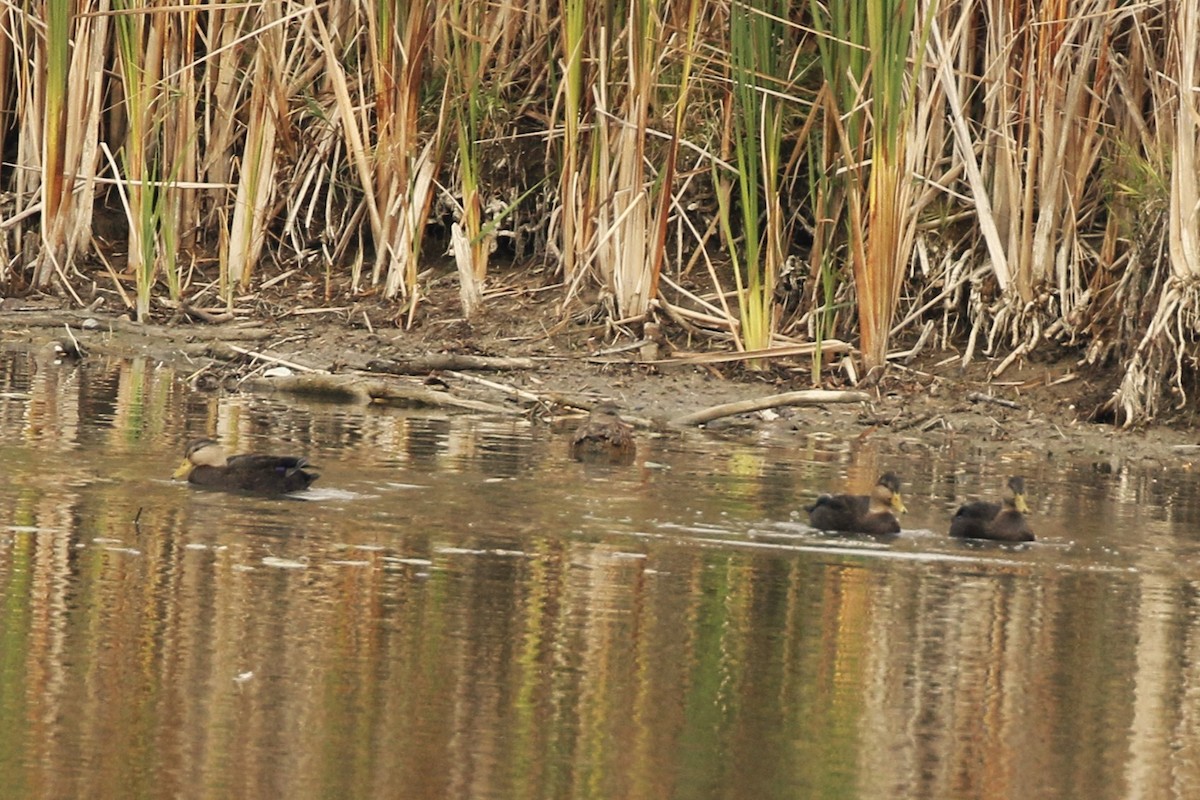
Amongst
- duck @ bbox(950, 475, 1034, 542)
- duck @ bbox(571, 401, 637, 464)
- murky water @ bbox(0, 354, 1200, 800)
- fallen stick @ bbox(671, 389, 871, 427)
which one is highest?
fallen stick @ bbox(671, 389, 871, 427)

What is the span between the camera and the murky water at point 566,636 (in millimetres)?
5250

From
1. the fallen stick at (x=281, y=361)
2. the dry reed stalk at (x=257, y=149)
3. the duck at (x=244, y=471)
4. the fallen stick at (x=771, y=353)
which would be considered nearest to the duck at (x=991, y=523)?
the duck at (x=244, y=471)

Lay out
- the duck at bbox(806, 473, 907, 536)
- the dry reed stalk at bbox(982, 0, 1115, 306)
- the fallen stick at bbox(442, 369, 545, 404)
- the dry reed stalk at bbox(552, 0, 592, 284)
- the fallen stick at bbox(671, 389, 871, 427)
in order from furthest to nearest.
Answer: the dry reed stalk at bbox(552, 0, 592, 284) → the dry reed stalk at bbox(982, 0, 1115, 306) → the fallen stick at bbox(442, 369, 545, 404) → the fallen stick at bbox(671, 389, 871, 427) → the duck at bbox(806, 473, 907, 536)

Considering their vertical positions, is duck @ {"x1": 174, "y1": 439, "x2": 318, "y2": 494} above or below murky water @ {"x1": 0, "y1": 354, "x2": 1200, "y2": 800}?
above

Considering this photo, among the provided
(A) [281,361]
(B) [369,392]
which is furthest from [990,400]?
(A) [281,361]

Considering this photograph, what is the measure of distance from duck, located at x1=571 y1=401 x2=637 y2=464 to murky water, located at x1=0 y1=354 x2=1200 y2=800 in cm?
26

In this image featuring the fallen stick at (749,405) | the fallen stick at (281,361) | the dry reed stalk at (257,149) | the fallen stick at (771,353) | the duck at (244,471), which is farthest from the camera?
the dry reed stalk at (257,149)

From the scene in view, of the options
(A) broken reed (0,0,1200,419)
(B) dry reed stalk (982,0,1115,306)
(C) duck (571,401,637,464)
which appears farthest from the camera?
(B) dry reed stalk (982,0,1115,306)

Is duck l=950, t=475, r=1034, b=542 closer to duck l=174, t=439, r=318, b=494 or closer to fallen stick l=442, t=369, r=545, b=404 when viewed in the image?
duck l=174, t=439, r=318, b=494

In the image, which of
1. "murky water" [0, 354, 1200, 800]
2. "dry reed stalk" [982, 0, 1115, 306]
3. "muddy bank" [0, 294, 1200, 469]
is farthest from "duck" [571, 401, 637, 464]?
"dry reed stalk" [982, 0, 1115, 306]

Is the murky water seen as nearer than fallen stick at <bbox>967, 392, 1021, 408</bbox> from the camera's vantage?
Yes

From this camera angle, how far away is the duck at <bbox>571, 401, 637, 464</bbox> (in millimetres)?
10641

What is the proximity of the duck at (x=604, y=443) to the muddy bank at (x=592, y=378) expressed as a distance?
4.34 ft

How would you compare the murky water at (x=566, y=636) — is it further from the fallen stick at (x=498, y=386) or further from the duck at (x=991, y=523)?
the fallen stick at (x=498, y=386)
